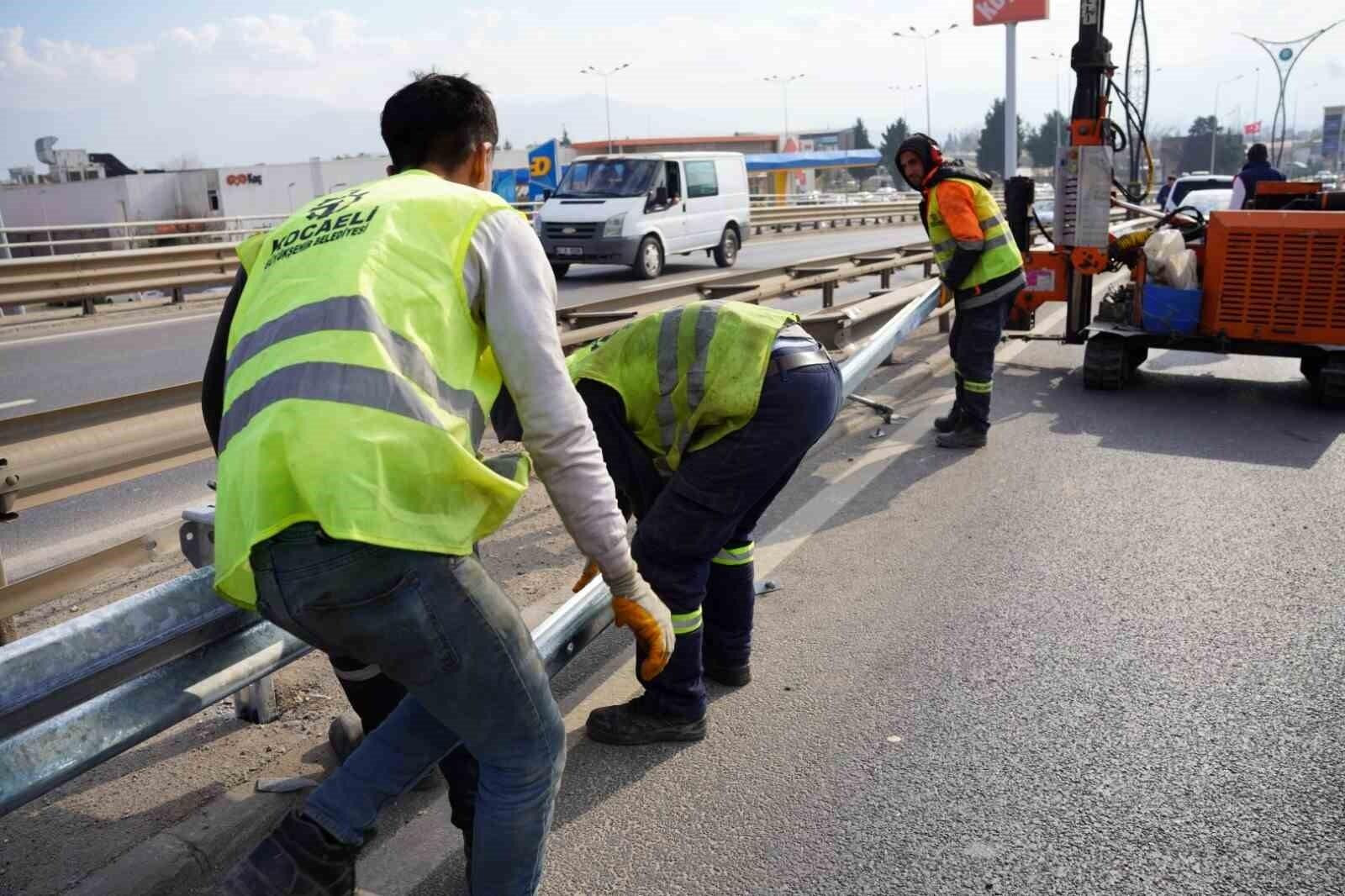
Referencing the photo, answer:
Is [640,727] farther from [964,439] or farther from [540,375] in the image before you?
[964,439]

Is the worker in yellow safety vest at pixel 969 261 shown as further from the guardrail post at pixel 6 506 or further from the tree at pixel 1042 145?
the tree at pixel 1042 145

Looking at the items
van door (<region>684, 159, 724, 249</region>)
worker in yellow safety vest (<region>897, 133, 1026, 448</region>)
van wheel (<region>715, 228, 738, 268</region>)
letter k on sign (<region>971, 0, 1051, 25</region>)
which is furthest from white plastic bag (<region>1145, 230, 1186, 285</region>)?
letter k on sign (<region>971, 0, 1051, 25</region>)

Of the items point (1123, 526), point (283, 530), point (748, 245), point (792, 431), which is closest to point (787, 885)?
point (792, 431)

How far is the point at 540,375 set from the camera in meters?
2.29

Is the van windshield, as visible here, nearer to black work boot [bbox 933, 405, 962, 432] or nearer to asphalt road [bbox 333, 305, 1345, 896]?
black work boot [bbox 933, 405, 962, 432]

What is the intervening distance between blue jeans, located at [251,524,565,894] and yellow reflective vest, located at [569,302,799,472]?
1182 mm

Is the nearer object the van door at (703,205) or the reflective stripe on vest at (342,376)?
the reflective stripe on vest at (342,376)

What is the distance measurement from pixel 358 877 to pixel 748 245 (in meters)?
27.5

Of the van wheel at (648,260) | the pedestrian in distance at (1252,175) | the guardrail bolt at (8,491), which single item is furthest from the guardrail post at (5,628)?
the van wheel at (648,260)

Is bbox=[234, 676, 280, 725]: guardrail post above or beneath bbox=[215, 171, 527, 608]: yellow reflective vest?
beneath

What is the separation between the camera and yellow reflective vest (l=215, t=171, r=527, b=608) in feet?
6.66

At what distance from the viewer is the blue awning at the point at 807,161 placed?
66750 mm

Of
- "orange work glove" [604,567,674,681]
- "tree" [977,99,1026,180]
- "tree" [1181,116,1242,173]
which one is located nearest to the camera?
"orange work glove" [604,567,674,681]

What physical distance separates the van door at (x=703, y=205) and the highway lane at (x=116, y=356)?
2.21 feet
